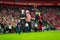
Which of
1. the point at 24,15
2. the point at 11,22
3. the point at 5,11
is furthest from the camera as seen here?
the point at 5,11

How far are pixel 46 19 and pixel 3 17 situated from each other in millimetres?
4454

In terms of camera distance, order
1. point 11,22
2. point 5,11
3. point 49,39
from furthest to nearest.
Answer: point 5,11
point 11,22
point 49,39

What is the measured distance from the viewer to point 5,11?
2456cm

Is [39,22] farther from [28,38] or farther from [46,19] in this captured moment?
[28,38]

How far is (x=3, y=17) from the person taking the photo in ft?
76.5

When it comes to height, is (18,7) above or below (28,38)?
above

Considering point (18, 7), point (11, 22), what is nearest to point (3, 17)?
point (11, 22)

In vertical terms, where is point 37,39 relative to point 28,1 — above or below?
below

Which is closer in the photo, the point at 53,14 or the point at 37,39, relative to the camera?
the point at 37,39

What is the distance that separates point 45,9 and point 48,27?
396cm

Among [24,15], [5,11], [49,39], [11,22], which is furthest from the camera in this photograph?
[5,11]

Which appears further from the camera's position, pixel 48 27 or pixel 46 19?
pixel 46 19

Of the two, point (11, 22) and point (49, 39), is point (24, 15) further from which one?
point (49, 39)

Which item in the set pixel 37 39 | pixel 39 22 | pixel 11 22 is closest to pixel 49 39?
pixel 37 39
